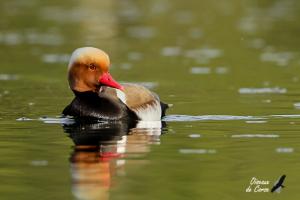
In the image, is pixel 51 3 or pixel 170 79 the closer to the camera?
pixel 170 79

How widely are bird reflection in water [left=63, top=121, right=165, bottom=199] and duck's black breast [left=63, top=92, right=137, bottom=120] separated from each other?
127mm

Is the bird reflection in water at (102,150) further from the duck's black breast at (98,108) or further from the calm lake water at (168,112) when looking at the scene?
the duck's black breast at (98,108)

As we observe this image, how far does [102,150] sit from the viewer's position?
11.1m

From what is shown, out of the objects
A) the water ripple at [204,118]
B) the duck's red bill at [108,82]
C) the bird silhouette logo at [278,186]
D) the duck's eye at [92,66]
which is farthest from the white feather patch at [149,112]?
the bird silhouette logo at [278,186]

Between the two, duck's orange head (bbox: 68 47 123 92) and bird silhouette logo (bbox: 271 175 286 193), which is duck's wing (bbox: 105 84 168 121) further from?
bird silhouette logo (bbox: 271 175 286 193)

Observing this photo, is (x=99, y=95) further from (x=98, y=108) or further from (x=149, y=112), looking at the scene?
(x=149, y=112)

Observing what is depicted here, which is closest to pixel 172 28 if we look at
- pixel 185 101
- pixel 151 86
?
pixel 151 86

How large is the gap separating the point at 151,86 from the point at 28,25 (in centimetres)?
1239

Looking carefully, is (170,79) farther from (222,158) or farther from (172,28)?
(172,28)

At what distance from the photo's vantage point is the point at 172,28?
2823cm

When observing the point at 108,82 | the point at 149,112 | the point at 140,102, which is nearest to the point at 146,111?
the point at 149,112

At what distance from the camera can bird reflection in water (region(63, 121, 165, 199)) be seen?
361 inches

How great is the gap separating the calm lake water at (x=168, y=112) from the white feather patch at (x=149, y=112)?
0.15 meters

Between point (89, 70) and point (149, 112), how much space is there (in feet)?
3.13
